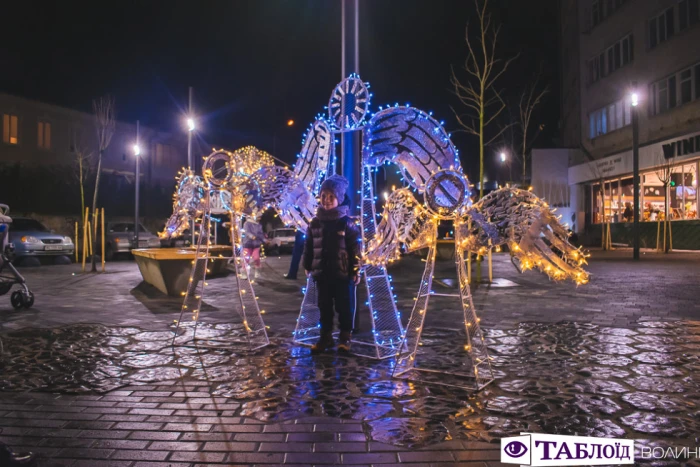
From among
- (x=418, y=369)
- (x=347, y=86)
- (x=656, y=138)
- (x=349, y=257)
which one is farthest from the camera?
(x=656, y=138)

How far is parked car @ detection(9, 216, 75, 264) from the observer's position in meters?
20.6

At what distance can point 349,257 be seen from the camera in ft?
21.0

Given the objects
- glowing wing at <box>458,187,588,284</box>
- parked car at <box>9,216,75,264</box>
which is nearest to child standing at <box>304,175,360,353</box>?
glowing wing at <box>458,187,588,284</box>

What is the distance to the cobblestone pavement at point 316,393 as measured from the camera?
3.78 metres

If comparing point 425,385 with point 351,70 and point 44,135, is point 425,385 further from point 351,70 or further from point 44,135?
point 44,135

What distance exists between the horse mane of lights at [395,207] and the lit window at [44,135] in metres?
27.7

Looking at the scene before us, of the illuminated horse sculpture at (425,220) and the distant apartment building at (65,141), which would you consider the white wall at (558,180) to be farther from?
the illuminated horse sculpture at (425,220)

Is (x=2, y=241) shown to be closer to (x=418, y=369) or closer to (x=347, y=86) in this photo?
(x=347, y=86)

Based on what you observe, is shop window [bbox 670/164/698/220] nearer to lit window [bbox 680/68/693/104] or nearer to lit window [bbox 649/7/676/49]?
lit window [bbox 680/68/693/104]

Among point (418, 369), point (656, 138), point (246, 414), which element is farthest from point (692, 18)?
Answer: point (246, 414)

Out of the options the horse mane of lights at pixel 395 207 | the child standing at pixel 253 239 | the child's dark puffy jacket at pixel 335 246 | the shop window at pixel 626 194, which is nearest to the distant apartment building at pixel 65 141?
the child standing at pixel 253 239

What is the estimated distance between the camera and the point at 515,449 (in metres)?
3.62

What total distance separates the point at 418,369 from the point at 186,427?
7.62ft

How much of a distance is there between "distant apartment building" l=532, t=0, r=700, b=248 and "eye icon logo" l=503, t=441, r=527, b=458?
18.3 metres
